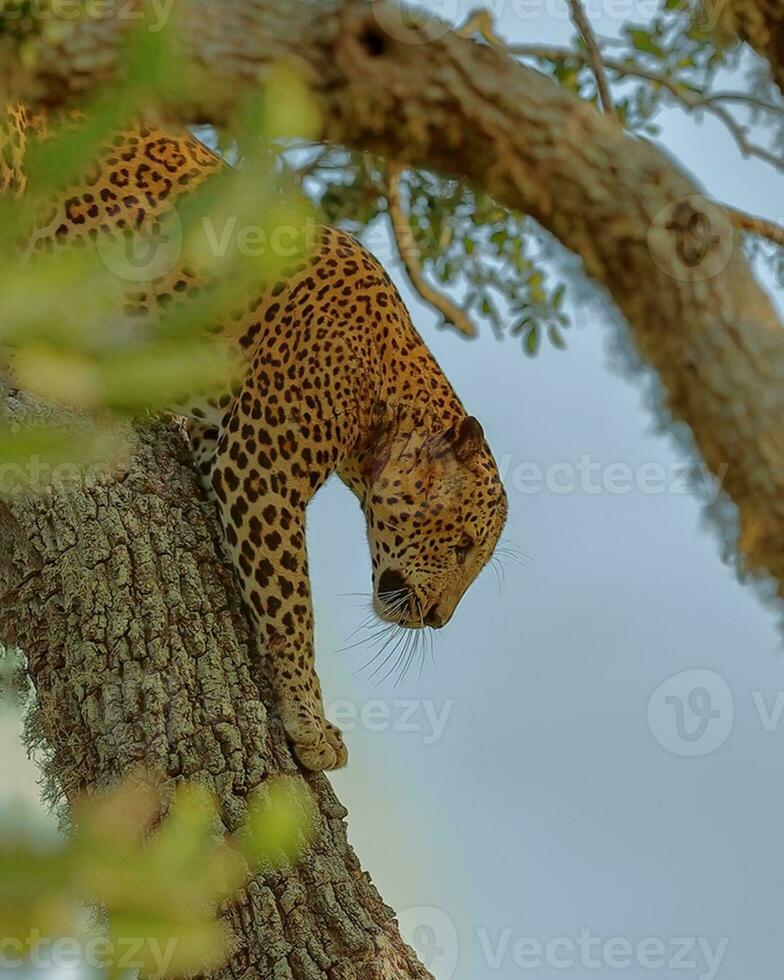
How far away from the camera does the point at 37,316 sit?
52 centimetres

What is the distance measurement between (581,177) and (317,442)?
1.01m

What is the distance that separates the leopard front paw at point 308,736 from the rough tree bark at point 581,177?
1.13 metres

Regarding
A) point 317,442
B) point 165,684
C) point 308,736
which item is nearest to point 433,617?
point 317,442

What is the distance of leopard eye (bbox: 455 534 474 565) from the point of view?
12.8 ft

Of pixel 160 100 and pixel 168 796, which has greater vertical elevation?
pixel 160 100

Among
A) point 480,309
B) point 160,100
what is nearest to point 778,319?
point 480,309

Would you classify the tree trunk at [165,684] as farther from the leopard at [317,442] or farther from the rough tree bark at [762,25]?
the rough tree bark at [762,25]

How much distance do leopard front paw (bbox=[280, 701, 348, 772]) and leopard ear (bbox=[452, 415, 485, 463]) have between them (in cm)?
103

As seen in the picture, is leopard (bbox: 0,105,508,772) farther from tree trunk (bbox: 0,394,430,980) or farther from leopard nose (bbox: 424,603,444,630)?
tree trunk (bbox: 0,394,430,980)

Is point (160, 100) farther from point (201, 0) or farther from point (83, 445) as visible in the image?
point (201, 0)

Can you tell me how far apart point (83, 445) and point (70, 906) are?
0.18 metres

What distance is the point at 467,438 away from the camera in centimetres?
385

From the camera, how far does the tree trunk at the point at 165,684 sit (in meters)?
2.65

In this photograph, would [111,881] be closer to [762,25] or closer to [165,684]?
[165,684]
